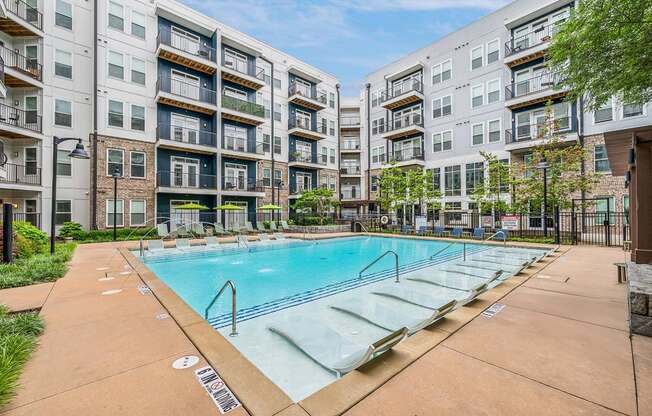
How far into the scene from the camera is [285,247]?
15.3m

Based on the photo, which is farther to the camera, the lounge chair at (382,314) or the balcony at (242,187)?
the balcony at (242,187)

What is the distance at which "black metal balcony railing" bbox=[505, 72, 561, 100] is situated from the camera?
1886 centimetres

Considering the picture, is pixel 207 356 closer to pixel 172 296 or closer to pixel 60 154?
pixel 172 296

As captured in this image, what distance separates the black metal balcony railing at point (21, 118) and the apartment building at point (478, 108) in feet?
74.6

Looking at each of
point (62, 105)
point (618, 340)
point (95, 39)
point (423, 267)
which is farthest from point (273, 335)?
point (95, 39)

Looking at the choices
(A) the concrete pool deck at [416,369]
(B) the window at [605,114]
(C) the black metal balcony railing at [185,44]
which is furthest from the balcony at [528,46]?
(C) the black metal balcony railing at [185,44]

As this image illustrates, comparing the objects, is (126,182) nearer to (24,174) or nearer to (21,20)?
(24,174)

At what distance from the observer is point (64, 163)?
16.9 meters

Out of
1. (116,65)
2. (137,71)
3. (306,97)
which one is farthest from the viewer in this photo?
(306,97)

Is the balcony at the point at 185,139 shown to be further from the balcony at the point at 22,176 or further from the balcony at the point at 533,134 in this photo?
the balcony at the point at 533,134

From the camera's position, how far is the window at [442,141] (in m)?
24.6

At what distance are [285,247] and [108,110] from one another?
14.2 metres

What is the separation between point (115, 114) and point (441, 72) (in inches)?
985

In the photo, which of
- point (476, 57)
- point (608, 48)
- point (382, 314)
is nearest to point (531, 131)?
point (476, 57)
